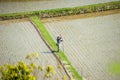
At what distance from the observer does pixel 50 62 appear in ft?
60.2

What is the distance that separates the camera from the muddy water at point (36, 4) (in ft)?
86.8

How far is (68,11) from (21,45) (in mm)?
6167

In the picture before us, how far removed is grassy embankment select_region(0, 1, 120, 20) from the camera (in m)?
24.8

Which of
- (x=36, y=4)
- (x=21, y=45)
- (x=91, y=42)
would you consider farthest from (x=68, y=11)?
(x=21, y=45)

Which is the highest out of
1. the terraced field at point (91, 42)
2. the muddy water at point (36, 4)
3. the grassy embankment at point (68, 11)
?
the muddy water at point (36, 4)

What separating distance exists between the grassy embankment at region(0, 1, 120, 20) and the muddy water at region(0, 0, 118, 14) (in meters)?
1.33

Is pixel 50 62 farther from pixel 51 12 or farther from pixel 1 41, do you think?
pixel 51 12

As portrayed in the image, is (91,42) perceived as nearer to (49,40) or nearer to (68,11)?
(49,40)

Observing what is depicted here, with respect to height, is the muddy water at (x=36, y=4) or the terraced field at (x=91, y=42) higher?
the muddy water at (x=36, y=4)

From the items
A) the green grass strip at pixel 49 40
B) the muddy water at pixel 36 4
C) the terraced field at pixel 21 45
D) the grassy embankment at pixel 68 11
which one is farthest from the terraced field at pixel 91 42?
the muddy water at pixel 36 4

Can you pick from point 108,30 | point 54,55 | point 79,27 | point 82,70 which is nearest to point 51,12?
point 79,27

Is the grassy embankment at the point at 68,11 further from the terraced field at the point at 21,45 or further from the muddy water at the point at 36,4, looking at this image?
the muddy water at the point at 36,4

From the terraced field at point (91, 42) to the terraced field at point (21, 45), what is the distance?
113 cm

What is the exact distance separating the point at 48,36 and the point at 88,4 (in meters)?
6.71
